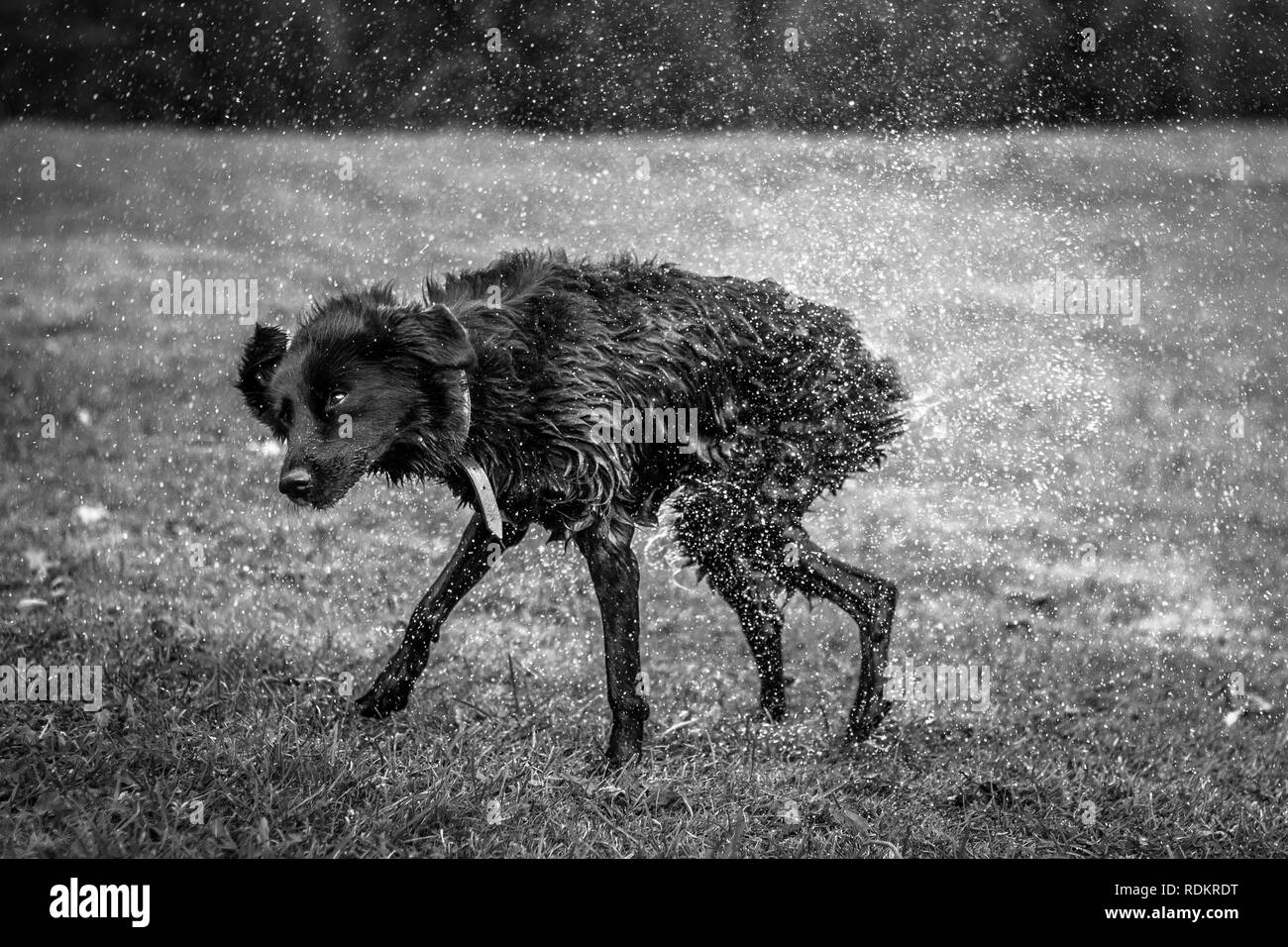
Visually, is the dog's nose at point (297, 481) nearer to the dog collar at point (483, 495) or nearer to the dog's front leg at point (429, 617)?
the dog collar at point (483, 495)

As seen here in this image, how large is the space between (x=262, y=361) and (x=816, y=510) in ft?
8.04

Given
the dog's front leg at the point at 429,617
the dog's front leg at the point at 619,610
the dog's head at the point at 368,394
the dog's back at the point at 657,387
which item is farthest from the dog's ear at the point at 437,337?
the dog's front leg at the point at 619,610

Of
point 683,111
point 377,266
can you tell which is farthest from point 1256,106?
point 377,266

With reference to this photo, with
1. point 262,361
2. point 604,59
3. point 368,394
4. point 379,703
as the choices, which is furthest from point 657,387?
point 604,59

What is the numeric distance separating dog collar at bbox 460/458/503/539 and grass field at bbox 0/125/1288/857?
2.64ft

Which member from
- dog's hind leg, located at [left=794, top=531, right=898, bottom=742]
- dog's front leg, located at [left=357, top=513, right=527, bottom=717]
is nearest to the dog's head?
dog's front leg, located at [left=357, top=513, right=527, bottom=717]

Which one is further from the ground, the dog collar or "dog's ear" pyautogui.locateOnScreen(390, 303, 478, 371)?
"dog's ear" pyautogui.locateOnScreen(390, 303, 478, 371)

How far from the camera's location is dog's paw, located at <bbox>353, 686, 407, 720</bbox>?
4184 mm

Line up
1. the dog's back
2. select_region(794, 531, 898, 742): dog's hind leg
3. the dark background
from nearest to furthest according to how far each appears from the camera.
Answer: the dog's back < select_region(794, 531, 898, 742): dog's hind leg < the dark background

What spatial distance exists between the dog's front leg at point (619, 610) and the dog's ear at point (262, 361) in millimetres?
1279

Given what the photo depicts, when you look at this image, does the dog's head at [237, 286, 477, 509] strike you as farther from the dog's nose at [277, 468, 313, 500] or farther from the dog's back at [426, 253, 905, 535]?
the dog's back at [426, 253, 905, 535]

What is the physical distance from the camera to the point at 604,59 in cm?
551

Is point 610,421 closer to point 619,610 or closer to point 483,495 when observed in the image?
point 483,495
